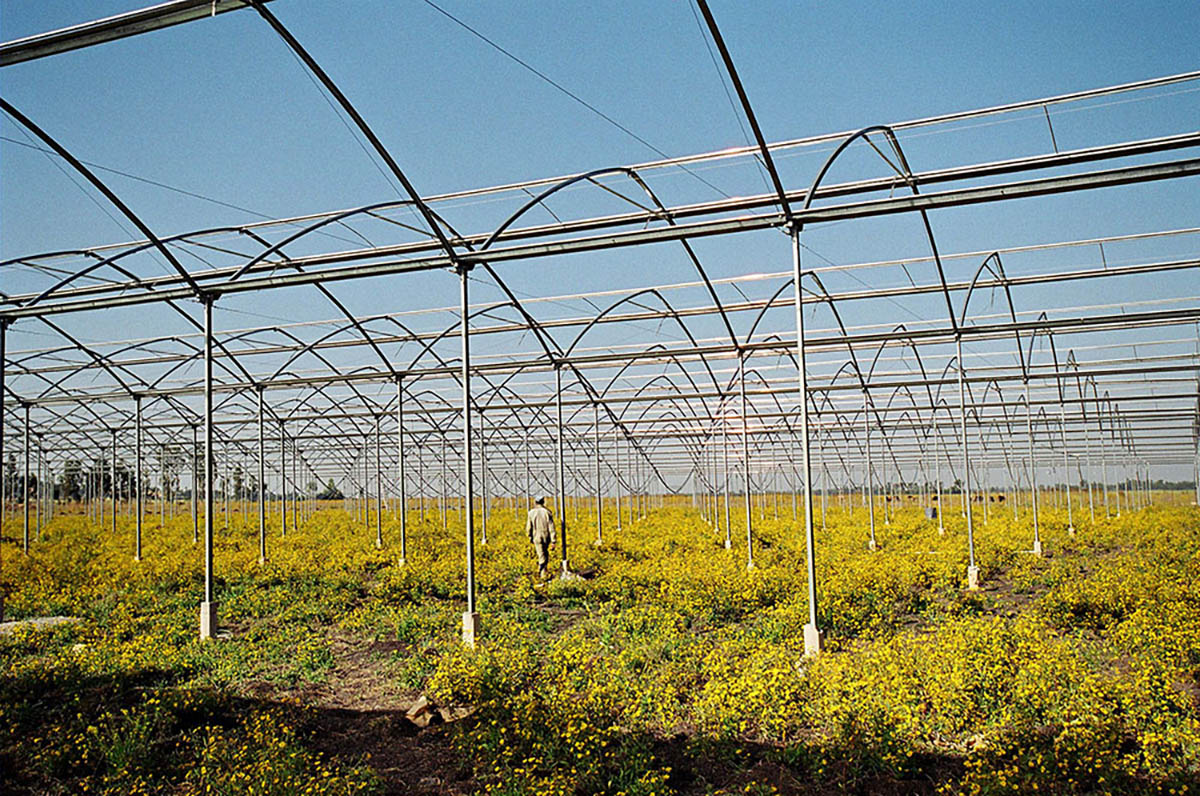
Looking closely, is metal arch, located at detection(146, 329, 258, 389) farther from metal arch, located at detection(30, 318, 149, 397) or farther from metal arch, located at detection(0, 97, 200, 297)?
metal arch, located at detection(0, 97, 200, 297)

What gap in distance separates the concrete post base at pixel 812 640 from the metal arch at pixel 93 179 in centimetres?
995

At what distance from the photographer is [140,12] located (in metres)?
8.02

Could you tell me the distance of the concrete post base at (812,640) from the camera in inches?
400

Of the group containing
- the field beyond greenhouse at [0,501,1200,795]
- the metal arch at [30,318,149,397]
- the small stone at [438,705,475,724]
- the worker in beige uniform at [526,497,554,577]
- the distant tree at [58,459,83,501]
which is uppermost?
the metal arch at [30,318,149,397]

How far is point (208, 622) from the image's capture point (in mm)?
12523

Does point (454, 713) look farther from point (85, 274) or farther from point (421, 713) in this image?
point (85, 274)

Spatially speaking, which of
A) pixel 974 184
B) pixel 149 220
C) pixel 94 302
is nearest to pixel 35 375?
pixel 94 302

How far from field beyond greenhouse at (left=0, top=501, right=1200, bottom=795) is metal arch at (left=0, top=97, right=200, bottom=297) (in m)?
5.24

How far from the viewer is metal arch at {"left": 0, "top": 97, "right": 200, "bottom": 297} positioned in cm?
990

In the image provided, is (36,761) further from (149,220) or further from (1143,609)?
(1143,609)

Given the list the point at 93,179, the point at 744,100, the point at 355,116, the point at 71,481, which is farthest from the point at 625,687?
the point at 71,481

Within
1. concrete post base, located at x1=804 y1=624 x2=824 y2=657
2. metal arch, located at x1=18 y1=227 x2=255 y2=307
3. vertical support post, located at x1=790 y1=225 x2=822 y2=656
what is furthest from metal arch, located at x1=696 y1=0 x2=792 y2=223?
metal arch, located at x1=18 y1=227 x2=255 y2=307

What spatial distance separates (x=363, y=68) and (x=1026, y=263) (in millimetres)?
12696

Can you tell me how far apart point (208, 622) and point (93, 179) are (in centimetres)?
619
